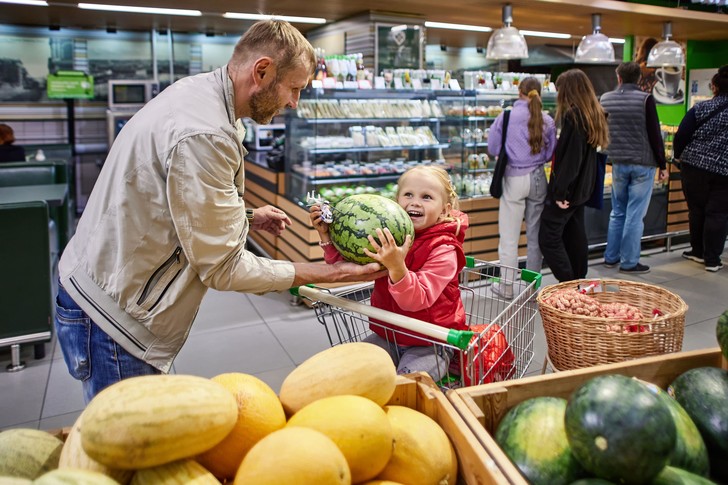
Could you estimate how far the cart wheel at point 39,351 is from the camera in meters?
3.91

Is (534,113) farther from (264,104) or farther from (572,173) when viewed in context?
(264,104)

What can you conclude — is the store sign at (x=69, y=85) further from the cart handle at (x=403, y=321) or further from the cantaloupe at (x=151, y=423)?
the cantaloupe at (x=151, y=423)

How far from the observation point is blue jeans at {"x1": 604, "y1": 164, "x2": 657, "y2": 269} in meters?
5.87

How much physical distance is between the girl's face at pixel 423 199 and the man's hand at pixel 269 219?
464 mm

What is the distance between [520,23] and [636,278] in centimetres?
377

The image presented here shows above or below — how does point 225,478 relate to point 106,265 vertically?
below

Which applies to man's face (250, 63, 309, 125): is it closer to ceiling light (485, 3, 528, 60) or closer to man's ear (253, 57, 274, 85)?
man's ear (253, 57, 274, 85)

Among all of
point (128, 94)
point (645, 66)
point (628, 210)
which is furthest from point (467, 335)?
point (128, 94)

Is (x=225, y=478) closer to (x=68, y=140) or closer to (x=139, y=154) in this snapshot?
(x=139, y=154)

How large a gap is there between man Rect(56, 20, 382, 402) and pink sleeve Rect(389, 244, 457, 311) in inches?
4.5

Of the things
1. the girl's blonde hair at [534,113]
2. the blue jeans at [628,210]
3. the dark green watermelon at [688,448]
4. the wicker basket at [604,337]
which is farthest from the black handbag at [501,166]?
the dark green watermelon at [688,448]

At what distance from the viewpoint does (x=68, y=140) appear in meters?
9.65

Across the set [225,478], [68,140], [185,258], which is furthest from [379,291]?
[68,140]

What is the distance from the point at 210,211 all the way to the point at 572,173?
3.80 m
